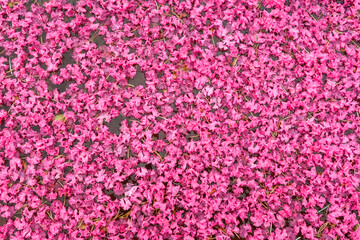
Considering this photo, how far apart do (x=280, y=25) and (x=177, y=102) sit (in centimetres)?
114

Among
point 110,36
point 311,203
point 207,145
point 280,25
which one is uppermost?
point 280,25

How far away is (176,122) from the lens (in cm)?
177

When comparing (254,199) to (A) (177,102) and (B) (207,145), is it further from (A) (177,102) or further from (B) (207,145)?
(A) (177,102)

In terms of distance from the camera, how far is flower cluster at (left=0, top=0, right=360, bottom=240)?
1702mm

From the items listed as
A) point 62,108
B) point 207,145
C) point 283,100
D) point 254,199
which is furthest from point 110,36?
point 254,199

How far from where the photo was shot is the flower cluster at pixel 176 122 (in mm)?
1702

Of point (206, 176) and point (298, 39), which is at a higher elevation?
point (298, 39)

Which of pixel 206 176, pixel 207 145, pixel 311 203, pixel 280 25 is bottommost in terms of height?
pixel 311 203

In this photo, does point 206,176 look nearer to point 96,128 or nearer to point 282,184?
point 282,184

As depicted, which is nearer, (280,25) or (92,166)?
(92,166)

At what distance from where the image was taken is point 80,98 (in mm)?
1757

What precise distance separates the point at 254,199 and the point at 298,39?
4.64ft

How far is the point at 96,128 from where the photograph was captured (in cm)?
176

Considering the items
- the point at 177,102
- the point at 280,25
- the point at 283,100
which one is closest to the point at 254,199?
the point at 283,100
